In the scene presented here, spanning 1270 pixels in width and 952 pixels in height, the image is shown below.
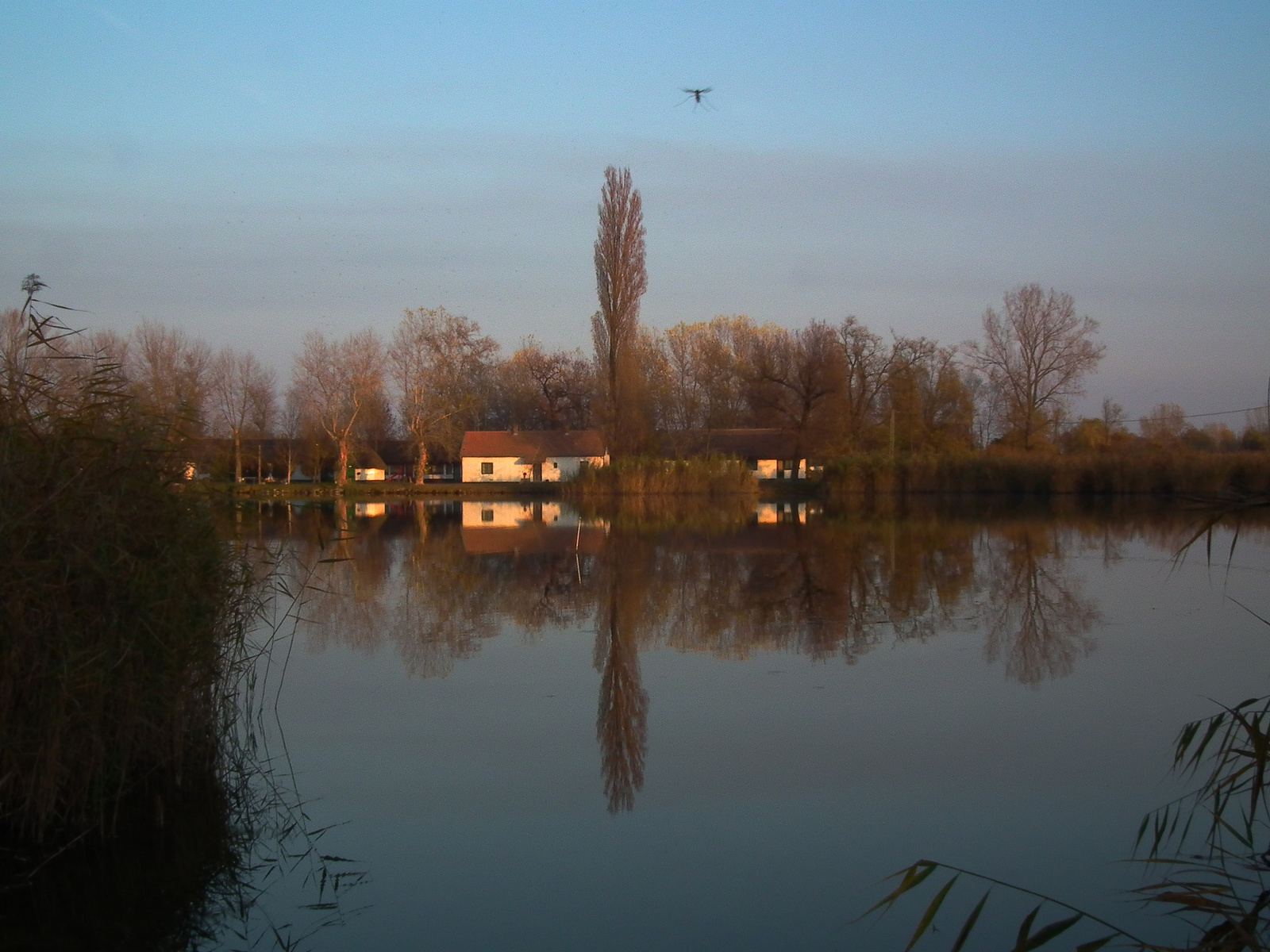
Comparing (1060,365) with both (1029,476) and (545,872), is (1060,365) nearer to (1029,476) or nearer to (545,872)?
(1029,476)

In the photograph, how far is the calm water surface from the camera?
159 inches

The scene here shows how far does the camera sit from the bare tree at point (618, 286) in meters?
40.6

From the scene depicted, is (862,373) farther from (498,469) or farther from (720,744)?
(720,744)

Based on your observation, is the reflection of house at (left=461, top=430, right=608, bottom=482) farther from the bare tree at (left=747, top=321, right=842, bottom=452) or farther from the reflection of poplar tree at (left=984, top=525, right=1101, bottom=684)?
the reflection of poplar tree at (left=984, top=525, right=1101, bottom=684)

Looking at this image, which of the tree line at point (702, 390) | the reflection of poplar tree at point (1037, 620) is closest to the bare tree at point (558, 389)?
the tree line at point (702, 390)

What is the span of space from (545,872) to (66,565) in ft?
7.59

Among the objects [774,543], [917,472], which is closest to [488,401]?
[917,472]

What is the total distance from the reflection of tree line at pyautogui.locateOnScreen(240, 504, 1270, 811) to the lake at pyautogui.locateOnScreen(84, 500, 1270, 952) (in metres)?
0.07

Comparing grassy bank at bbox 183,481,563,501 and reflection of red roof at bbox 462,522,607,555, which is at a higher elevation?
grassy bank at bbox 183,481,563,501

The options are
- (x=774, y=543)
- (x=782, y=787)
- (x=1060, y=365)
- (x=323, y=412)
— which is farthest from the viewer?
(x=323, y=412)

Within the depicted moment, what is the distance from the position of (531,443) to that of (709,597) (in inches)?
1809

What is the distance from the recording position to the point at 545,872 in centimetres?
425

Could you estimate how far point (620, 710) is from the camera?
22.4ft

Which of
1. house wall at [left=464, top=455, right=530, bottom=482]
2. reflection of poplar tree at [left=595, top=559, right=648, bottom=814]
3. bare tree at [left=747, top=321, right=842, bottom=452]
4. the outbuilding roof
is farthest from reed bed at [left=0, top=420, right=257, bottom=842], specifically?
house wall at [left=464, top=455, right=530, bottom=482]
